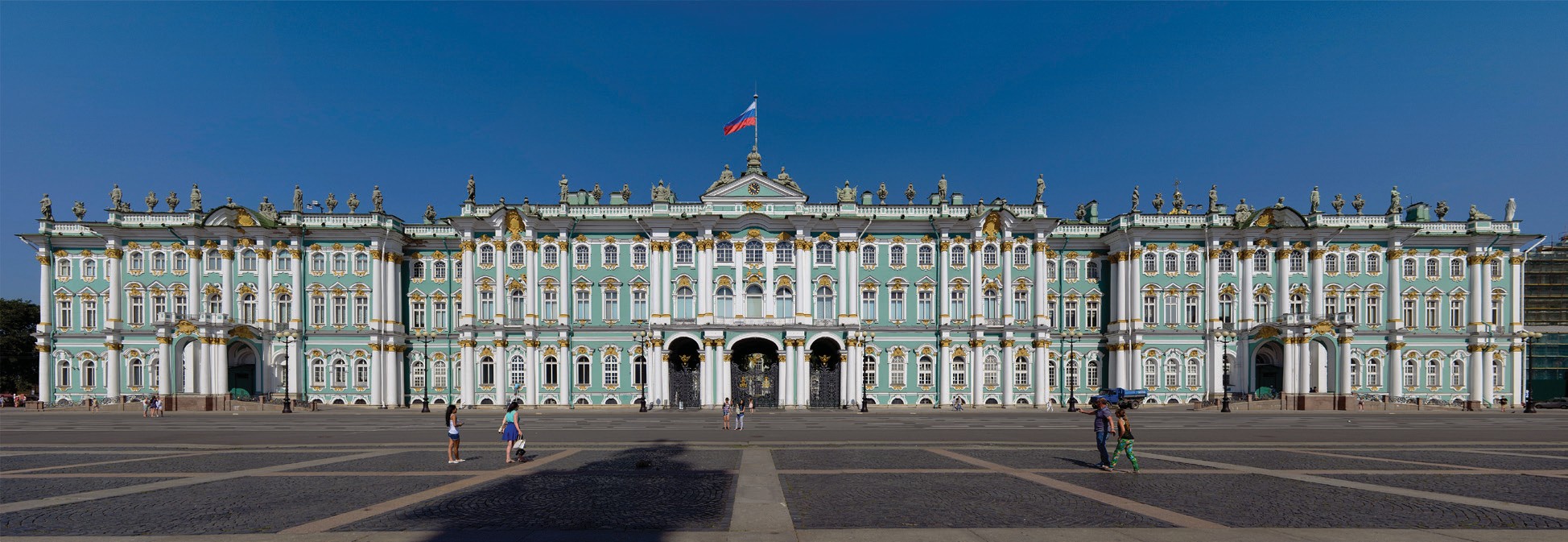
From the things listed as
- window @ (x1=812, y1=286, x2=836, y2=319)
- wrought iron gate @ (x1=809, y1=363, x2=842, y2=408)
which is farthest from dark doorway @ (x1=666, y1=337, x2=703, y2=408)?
window @ (x1=812, y1=286, x2=836, y2=319)

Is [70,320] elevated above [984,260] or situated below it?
below

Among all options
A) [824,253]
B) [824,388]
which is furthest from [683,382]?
[824,253]

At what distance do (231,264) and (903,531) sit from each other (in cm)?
5886

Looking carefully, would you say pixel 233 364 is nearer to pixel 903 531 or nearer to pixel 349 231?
pixel 349 231

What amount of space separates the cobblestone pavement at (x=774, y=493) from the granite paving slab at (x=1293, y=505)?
0.24 feet

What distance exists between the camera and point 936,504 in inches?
542

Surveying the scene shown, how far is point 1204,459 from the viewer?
70.1 ft

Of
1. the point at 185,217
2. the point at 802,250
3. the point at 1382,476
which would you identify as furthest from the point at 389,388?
the point at 1382,476

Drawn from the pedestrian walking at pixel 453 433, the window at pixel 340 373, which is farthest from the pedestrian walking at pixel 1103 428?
the window at pixel 340 373

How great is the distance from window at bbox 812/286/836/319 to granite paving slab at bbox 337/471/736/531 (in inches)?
1474

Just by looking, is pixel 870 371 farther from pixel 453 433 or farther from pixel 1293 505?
pixel 1293 505

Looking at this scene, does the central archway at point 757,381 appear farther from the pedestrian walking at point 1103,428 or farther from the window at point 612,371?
the pedestrian walking at point 1103,428

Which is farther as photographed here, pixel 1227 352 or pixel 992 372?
pixel 992 372

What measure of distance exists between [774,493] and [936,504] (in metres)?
3.15
